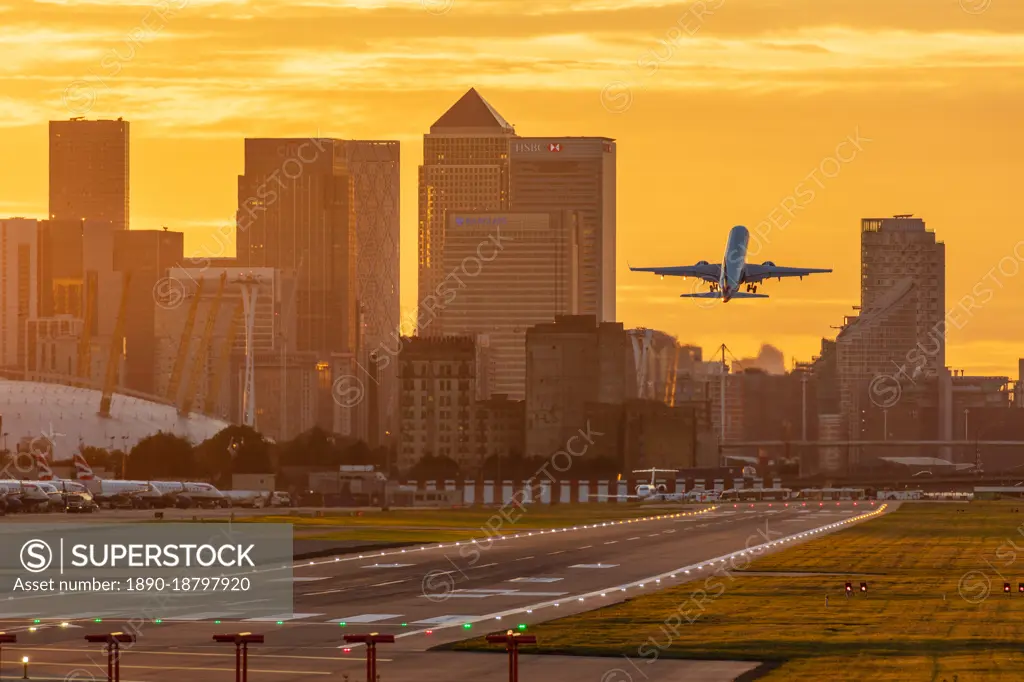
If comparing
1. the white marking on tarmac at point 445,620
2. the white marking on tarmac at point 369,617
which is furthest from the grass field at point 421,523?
the white marking on tarmac at point 445,620

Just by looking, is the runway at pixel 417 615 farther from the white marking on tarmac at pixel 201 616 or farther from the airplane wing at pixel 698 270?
the airplane wing at pixel 698 270

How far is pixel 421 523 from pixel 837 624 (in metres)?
85.9

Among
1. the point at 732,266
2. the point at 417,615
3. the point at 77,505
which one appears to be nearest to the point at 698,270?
the point at 732,266

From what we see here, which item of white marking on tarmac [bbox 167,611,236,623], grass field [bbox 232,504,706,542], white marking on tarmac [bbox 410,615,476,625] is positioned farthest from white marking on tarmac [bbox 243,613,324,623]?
grass field [bbox 232,504,706,542]

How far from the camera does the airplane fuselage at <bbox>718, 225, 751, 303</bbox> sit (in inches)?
5974

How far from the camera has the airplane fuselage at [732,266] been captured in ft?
498

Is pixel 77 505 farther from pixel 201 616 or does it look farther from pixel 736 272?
pixel 201 616

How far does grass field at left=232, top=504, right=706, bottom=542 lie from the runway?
8246 millimetres

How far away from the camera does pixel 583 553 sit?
327 feet

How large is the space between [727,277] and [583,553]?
5575cm

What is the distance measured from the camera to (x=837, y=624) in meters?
57.5

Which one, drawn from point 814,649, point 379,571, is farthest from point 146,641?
point 379,571

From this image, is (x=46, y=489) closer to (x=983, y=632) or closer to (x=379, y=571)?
(x=379, y=571)

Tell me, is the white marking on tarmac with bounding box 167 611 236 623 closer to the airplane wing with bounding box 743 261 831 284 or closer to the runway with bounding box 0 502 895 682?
the runway with bounding box 0 502 895 682
